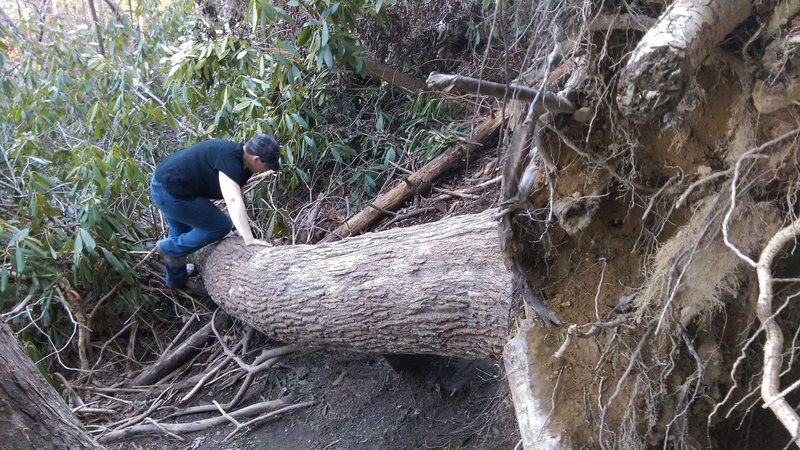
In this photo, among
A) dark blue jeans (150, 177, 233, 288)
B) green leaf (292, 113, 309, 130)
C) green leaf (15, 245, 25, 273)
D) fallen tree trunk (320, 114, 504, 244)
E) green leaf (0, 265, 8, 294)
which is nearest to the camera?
green leaf (15, 245, 25, 273)

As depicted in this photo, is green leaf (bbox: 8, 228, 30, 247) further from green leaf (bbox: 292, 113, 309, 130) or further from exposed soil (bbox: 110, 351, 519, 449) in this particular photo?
green leaf (bbox: 292, 113, 309, 130)

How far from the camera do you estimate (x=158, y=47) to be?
6.12 m

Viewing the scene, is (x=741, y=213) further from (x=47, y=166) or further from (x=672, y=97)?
(x=47, y=166)

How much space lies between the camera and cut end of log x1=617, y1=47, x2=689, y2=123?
56.7 inches

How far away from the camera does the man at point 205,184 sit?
426 cm

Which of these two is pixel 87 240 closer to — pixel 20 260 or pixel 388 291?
pixel 20 260

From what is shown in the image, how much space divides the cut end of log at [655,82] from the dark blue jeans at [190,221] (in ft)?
11.6

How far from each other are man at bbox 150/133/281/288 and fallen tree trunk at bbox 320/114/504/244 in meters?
0.91

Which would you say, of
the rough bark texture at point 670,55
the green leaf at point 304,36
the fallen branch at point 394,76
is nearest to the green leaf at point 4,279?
the green leaf at point 304,36

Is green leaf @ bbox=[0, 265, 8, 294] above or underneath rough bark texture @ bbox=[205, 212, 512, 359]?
underneath

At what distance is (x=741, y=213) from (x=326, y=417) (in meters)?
2.92

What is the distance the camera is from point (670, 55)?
144 cm

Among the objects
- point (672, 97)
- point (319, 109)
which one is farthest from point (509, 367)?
point (319, 109)

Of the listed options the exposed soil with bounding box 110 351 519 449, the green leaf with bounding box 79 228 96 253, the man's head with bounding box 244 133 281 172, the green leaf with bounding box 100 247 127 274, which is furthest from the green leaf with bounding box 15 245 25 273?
the man's head with bounding box 244 133 281 172
